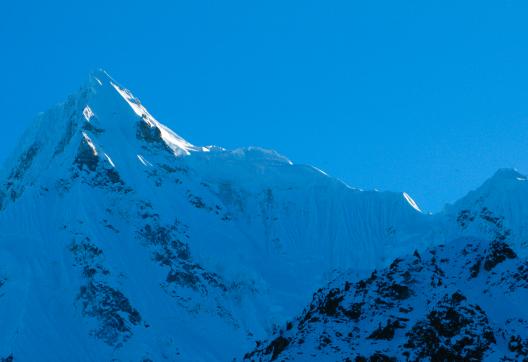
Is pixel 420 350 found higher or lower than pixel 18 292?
lower

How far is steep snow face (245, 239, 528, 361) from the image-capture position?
63094 millimetres

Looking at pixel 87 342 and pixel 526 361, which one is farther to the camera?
pixel 87 342

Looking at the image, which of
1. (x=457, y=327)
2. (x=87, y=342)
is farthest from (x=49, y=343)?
(x=457, y=327)

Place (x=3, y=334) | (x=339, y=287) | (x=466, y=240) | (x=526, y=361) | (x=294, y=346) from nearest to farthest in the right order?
(x=526, y=361)
(x=294, y=346)
(x=339, y=287)
(x=466, y=240)
(x=3, y=334)

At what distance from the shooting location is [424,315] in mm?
65562

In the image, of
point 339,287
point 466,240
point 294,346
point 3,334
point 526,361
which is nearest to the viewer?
point 526,361

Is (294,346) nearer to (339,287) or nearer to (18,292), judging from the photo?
(339,287)

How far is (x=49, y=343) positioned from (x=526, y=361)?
13638 cm

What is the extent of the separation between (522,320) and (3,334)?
134 meters

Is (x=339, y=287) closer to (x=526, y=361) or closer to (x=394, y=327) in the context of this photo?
(x=394, y=327)

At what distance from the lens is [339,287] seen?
73.9m

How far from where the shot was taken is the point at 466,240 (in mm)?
79000

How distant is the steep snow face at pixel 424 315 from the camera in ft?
207

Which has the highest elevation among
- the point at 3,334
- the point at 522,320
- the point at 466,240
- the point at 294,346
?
the point at 3,334
